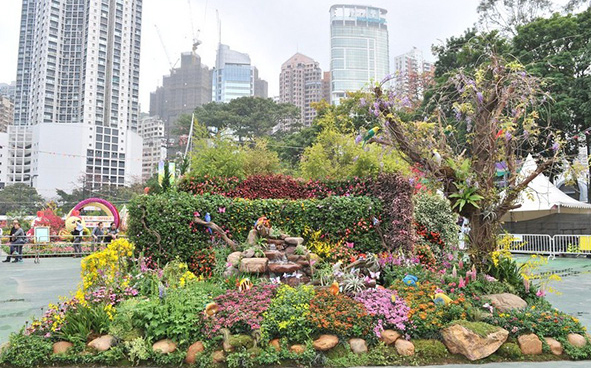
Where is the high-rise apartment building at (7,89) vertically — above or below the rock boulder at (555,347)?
above

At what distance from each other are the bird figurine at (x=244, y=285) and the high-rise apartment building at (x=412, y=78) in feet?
12.0

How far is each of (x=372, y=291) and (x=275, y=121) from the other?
37.9 meters

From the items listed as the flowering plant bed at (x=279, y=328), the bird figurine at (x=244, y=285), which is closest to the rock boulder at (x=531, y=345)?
the flowering plant bed at (x=279, y=328)

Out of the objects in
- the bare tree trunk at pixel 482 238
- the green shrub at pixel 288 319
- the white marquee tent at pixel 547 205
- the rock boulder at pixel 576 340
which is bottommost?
the rock boulder at pixel 576 340

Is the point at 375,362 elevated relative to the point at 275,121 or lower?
lower

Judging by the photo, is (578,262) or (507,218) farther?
(507,218)

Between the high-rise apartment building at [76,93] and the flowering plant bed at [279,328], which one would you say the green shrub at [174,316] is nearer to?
the flowering plant bed at [279,328]

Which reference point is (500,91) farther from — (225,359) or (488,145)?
(225,359)

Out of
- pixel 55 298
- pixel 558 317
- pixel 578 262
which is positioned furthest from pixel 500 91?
pixel 578 262

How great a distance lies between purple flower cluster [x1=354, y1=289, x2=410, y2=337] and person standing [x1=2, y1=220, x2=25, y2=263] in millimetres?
14607

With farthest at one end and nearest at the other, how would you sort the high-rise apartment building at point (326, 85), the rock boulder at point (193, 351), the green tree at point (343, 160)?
the high-rise apartment building at point (326, 85) → the green tree at point (343, 160) → the rock boulder at point (193, 351)

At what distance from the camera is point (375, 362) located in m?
4.31

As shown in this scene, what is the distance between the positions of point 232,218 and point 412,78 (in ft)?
93.2

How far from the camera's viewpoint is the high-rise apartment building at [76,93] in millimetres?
73750
